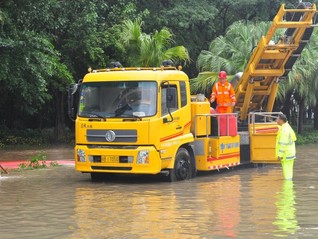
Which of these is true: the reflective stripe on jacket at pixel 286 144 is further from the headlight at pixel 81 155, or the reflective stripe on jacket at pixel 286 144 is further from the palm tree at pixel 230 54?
the palm tree at pixel 230 54

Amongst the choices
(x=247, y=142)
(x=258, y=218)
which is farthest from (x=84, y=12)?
(x=258, y=218)

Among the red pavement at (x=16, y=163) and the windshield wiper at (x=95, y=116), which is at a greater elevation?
the windshield wiper at (x=95, y=116)

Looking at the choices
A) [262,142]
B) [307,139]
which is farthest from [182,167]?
[307,139]

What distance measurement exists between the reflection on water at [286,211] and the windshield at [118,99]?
3.64 m

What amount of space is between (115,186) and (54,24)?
1267 centimetres

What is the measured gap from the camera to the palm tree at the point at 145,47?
28250 mm

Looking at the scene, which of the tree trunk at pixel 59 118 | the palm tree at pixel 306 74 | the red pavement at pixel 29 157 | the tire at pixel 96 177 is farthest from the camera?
the tree trunk at pixel 59 118

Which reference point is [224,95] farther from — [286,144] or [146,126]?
[146,126]

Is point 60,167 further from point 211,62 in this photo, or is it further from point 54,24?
point 211,62

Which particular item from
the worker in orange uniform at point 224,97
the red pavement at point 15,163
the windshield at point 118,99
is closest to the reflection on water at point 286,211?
the windshield at point 118,99

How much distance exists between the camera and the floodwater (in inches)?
380

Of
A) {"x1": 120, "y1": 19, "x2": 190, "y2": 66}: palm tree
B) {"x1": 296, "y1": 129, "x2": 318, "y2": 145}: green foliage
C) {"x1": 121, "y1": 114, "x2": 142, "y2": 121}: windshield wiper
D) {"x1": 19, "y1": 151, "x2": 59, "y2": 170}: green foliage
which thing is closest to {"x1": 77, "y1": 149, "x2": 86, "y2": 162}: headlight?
{"x1": 121, "y1": 114, "x2": 142, "y2": 121}: windshield wiper

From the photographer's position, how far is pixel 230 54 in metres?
31.7

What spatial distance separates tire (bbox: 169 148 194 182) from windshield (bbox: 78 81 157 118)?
1.63 metres
